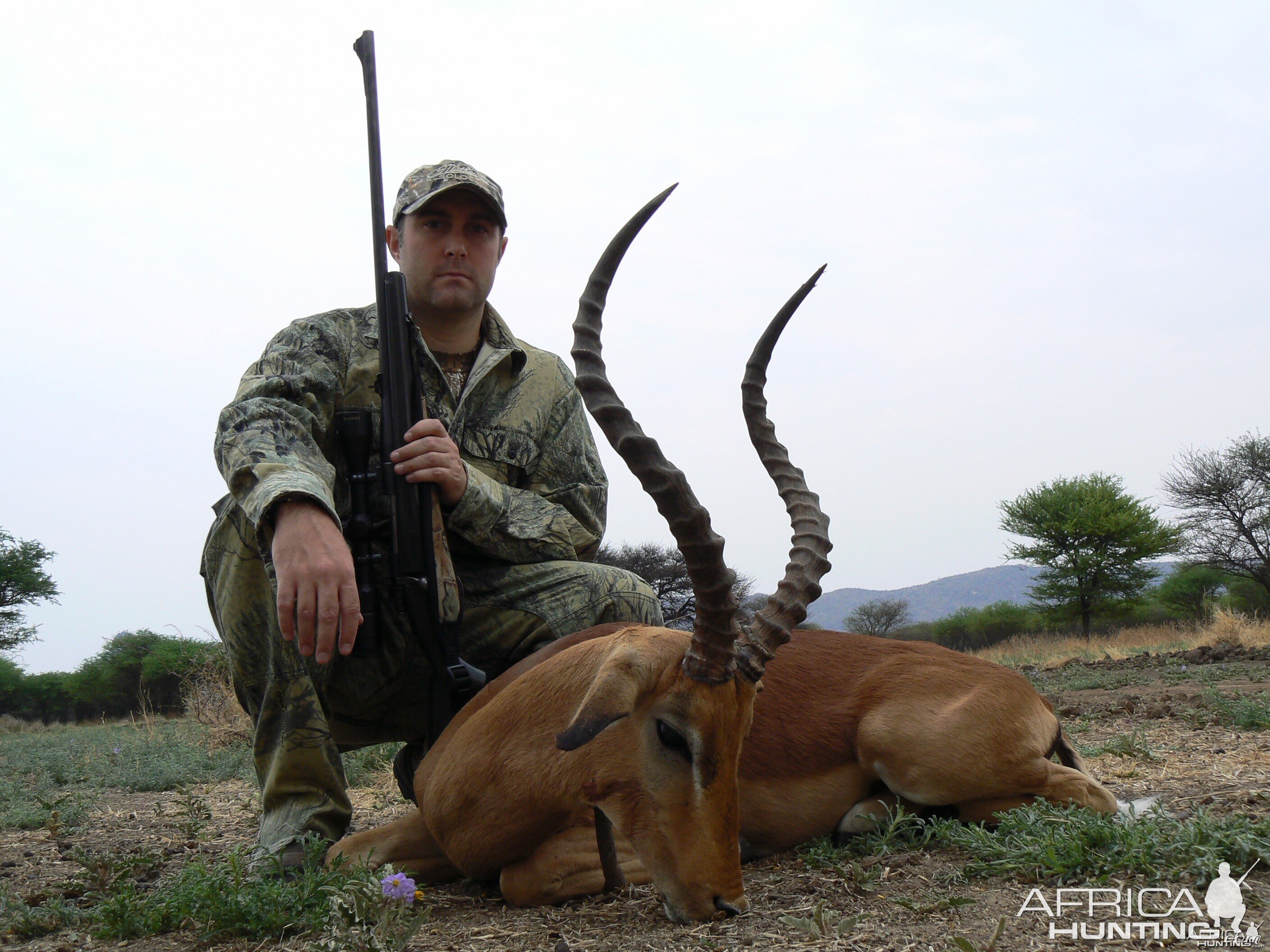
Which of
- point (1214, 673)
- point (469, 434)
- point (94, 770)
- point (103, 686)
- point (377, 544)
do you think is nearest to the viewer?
point (377, 544)

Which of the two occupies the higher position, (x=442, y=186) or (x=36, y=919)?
(x=442, y=186)

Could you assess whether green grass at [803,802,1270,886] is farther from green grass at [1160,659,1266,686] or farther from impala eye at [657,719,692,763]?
green grass at [1160,659,1266,686]

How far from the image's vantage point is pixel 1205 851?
274 centimetres

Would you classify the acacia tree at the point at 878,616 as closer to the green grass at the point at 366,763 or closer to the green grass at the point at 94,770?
the green grass at the point at 94,770

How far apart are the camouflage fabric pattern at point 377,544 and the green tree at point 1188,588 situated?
125 ft

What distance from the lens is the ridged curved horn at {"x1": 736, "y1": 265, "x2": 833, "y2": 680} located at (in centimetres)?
313

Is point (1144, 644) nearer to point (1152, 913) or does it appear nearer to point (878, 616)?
point (1152, 913)

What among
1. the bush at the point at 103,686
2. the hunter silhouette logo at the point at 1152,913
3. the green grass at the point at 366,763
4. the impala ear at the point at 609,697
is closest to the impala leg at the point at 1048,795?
the hunter silhouette logo at the point at 1152,913

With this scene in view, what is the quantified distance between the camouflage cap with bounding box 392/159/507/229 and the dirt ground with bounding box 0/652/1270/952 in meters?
2.89

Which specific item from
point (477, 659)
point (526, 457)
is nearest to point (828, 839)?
point (477, 659)

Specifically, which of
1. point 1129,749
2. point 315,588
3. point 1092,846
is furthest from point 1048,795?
point 315,588

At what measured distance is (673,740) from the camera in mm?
2953

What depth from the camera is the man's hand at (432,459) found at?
12.6 ft

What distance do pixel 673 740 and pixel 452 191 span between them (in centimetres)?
272
